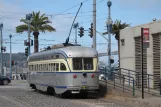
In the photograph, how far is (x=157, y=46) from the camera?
2392 centimetres

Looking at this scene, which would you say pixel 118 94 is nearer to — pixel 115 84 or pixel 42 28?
pixel 115 84

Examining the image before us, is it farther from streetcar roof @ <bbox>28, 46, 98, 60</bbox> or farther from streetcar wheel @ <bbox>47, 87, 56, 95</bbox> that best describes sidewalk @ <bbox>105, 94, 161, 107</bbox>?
streetcar wheel @ <bbox>47, 87, 56, 95</bbox>

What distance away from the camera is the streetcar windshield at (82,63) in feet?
72.2

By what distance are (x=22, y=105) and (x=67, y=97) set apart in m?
5.97

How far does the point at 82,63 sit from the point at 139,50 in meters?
5.55

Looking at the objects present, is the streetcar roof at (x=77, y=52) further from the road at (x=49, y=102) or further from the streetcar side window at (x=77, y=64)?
the road at (x=49, y=102)

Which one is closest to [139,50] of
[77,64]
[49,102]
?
[77,64]

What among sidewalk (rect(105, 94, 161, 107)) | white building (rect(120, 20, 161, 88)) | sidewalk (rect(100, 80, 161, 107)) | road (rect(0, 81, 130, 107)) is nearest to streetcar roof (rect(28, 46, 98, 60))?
sidewalk (rect(100, 80, 161, 107))

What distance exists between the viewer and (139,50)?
1015 inches

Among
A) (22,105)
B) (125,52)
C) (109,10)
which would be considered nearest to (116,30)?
(109,10)

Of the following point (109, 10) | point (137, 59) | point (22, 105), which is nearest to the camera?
point (22, 105)

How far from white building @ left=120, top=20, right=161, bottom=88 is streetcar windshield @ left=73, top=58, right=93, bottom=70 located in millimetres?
4443

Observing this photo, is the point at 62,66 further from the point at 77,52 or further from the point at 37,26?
the point at 37,26

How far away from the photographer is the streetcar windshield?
866 inches
